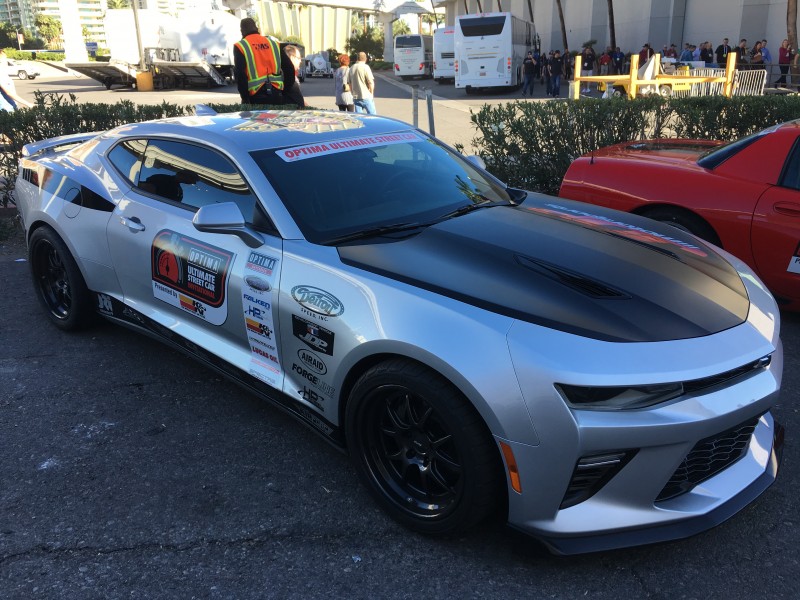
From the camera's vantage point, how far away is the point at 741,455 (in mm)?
2619

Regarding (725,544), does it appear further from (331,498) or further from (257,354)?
(257,354)

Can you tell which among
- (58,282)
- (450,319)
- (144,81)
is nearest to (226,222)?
(450,319)

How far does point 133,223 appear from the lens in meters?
3.86

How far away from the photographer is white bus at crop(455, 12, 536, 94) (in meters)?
27.6

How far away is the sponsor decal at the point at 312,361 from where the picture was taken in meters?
2.89

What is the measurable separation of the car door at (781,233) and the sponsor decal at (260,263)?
331 centimetres

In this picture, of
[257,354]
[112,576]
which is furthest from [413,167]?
[112,576]

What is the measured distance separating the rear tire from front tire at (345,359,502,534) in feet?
10.2

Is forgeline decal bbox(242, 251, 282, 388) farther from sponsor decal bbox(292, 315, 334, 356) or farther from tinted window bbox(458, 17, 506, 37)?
tinted window bbox(458, 17, 506, 37)

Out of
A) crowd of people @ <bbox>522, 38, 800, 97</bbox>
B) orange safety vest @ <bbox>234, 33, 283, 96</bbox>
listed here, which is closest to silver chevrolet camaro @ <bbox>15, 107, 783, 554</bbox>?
orange safety vest @ <bbox>234, 33, 283, 96</bbox>

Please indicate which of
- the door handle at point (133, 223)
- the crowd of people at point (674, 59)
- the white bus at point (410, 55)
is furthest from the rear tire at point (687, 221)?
the white bus at point (410, 55)

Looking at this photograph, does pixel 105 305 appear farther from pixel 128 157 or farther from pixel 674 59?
pixel 674 59

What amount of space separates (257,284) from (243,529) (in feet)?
3.41

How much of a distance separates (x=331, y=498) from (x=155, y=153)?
7.33 ft
